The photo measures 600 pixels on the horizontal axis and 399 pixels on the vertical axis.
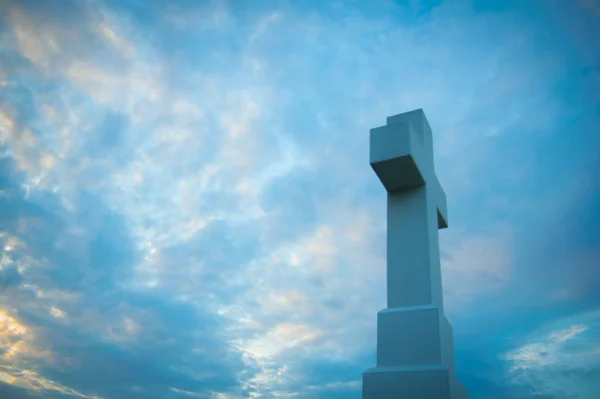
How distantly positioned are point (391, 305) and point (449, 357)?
3.48 ft

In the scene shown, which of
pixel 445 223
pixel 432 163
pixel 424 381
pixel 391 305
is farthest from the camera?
pixel 445 223

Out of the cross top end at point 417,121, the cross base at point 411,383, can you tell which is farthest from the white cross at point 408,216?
the cross base at point 411,383

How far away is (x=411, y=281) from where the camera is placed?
6566 millimetres

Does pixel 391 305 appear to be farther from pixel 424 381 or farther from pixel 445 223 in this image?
pixel 445 223

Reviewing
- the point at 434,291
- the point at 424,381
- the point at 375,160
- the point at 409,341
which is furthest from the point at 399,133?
the point at 424,381

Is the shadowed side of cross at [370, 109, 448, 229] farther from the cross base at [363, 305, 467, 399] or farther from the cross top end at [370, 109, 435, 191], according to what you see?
the cross base at [363, 305, 467, 399]

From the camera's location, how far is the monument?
18.9 feet

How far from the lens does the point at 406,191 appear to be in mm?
7309

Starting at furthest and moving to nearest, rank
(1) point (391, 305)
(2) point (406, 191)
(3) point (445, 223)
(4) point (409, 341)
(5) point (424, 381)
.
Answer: (3) point (445, 223) < (2) point (406, 191) < (1) point (391, 305) < (4) point (409, 341) < (5) point (424, 381)

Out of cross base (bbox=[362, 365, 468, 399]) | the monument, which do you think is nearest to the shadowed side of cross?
the monument

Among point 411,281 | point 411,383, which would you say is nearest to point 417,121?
point 411,281

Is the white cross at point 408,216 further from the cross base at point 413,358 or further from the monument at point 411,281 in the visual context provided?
the cross base at point 413,358

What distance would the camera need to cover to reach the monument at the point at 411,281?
5766 mm

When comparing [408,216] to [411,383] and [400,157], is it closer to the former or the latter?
[400,157]
